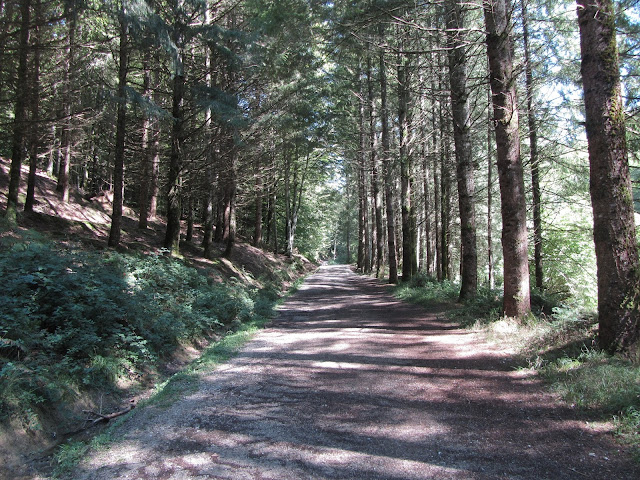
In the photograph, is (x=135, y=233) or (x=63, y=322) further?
(x=135, y=233)

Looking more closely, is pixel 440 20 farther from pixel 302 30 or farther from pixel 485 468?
pixel 485 468

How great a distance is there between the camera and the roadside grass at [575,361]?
371 cm

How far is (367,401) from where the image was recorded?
4.57m

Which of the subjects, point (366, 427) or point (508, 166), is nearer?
point (366, 427)

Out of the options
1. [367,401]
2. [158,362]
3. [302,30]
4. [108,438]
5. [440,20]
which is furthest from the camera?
[440,20]

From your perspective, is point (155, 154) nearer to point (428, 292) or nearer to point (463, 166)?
point (463, 166)

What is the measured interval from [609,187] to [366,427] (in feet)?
14.3

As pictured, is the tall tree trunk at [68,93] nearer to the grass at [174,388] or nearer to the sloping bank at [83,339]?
the sloping bank at [83,339]

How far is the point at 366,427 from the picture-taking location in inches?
153

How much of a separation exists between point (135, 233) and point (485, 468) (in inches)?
640

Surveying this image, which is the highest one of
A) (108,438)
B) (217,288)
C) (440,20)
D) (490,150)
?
(440,20)

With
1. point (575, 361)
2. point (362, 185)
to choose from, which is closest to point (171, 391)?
point (575, 361)

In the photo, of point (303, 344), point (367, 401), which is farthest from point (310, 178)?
point (367, 401)

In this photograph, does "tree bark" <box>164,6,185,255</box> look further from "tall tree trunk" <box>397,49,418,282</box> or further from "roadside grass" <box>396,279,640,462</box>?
"roadside grass" <box>396,279,640,462</box>
